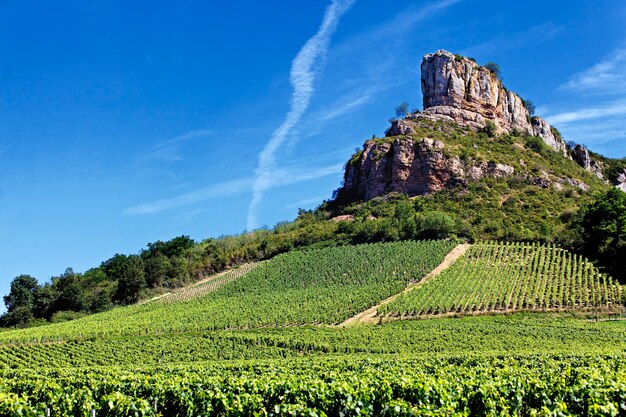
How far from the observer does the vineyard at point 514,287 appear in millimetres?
49656

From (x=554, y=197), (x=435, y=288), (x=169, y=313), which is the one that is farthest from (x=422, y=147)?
(x=169, y=313)

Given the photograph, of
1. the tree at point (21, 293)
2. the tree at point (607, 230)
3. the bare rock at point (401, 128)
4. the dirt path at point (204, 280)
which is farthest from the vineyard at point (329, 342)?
the bare rock at point (401, 128)

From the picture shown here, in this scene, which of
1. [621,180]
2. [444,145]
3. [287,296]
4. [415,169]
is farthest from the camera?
[621,180]

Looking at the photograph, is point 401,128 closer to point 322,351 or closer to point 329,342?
point 329,342

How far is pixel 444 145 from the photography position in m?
106

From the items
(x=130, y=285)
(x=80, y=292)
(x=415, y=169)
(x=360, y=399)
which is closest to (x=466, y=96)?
(x=415, y=169)

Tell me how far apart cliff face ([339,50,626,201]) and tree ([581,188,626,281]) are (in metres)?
29.3

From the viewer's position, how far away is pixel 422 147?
10488 cm

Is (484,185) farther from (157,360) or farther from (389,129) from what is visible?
(157,360)

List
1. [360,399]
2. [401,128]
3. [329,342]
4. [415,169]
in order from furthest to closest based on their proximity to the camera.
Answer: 1. [401,128]
2. [415,169]
3. [329,342]
4. [360,399]

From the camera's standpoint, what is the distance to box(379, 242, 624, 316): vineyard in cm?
4966

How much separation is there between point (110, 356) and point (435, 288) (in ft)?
114

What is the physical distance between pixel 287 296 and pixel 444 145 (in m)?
57.7

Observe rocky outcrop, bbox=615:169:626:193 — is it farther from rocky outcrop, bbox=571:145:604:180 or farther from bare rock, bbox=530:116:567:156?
bare rock, bbox=530:116:567:156
